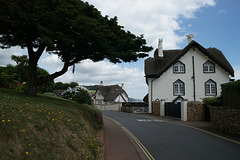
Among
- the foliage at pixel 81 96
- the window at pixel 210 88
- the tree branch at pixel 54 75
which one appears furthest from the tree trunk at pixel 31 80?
the window at pixel 210 88

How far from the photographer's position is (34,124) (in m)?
5.18

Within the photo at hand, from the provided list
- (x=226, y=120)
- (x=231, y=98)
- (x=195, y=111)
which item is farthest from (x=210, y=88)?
(x=226, y=120)

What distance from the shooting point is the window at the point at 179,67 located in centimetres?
3158

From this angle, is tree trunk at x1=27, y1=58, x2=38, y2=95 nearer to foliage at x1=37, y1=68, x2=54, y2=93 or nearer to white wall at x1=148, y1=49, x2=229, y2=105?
foliage at x1=37, y1=68, x2=54, y2=93

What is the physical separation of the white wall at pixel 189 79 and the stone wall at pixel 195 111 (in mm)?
11168

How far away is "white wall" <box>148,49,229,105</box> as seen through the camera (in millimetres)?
31078

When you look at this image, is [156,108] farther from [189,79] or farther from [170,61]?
[170,61]

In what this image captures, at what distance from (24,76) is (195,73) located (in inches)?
1146

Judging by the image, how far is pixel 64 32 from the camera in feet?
37.7

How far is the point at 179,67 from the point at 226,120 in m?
20.2

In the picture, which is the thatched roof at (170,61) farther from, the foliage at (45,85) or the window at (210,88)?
the foliage at (45,85)

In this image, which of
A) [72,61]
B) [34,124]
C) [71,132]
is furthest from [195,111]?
[34,124]

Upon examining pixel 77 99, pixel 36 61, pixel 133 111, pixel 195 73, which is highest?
pixel 195 73

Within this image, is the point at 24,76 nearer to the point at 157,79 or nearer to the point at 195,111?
the point at 157,79
